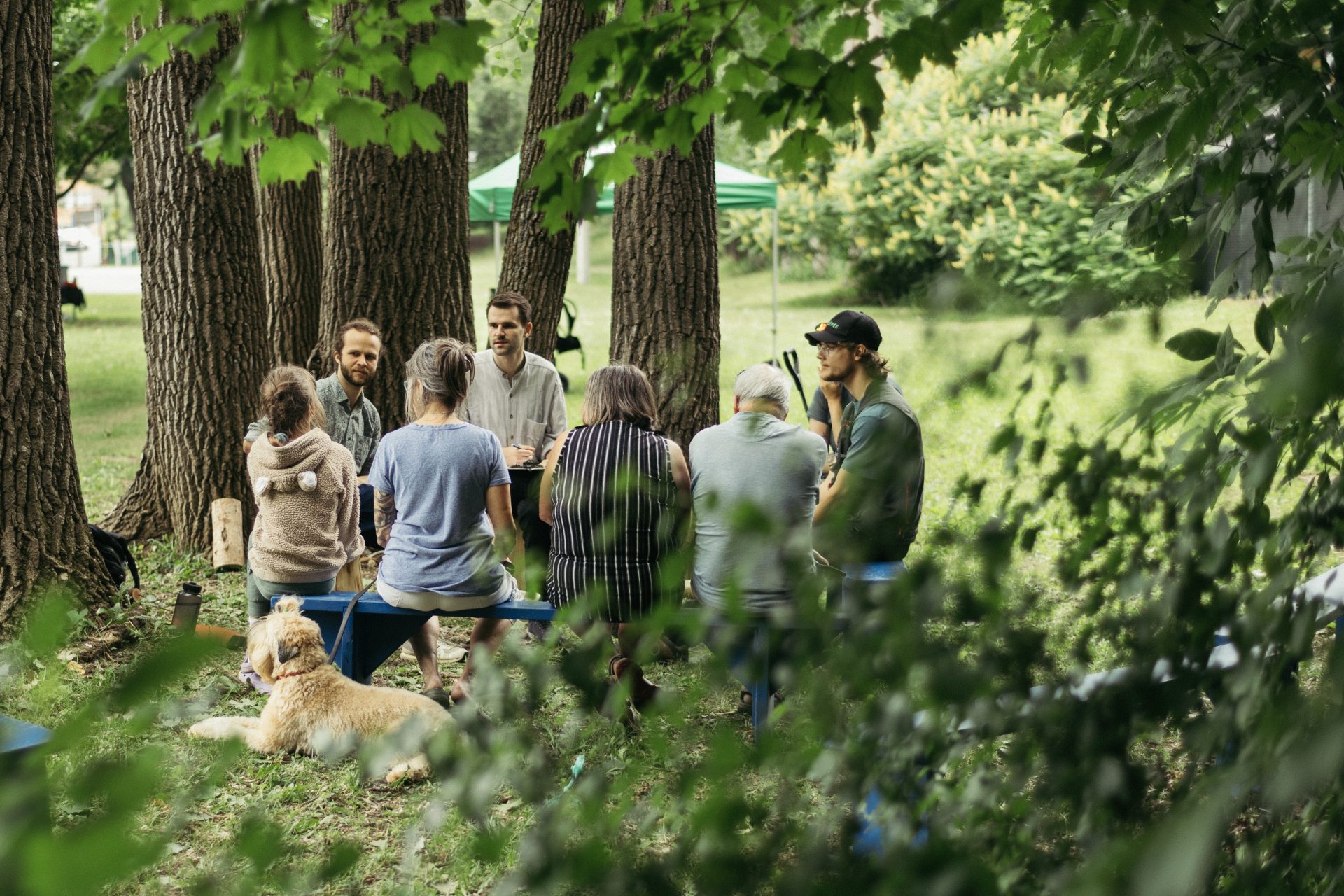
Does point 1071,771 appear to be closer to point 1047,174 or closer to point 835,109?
point 835,109

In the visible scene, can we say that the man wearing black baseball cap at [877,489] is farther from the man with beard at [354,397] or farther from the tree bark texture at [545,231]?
the tree bark texture at [545,231]

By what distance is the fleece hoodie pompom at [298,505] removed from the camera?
549 centimetres

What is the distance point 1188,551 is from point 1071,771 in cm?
37

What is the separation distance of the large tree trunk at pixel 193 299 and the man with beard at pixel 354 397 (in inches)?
50.4

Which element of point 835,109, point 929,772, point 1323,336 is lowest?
point 929,772

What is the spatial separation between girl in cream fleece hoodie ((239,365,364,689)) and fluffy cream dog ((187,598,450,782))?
512 mm

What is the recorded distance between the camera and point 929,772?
60.6 inches

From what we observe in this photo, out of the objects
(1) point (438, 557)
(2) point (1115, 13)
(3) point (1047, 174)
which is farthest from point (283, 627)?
(3) point (1047, 174)

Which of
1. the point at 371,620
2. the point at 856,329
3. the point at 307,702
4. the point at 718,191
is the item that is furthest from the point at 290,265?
the point at 718,191

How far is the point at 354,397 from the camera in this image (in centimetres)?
663

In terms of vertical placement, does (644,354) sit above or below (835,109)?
below

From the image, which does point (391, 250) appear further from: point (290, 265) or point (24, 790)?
point (24, 790)

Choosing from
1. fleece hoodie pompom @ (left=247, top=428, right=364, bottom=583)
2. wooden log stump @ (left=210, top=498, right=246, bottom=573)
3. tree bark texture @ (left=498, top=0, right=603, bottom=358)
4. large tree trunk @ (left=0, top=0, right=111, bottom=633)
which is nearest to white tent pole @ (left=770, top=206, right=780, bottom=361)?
tree bark texture @ (left=498, top=0, right=603, bottom=358)

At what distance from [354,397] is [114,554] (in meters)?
1.45
